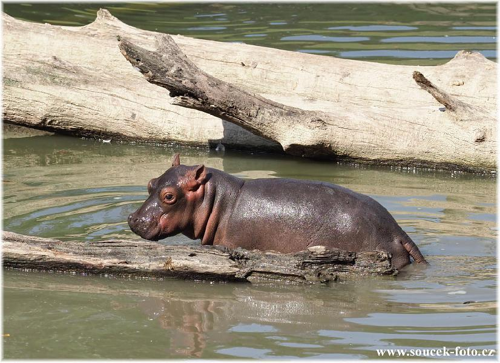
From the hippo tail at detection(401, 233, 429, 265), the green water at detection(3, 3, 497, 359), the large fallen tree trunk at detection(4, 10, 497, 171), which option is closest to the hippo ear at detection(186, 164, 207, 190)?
the green water at detection(3, 3, 497, 359)

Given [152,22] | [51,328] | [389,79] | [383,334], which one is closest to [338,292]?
[383,334]

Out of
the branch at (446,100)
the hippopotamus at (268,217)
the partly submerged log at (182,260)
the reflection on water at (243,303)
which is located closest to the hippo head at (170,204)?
the hippopotamus at (268,217)

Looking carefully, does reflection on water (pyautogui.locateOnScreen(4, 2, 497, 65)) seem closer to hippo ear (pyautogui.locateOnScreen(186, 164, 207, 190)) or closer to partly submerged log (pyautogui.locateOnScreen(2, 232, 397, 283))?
hippo ear (pyautogui.locateOnScreen(186, 164, 207, 190))

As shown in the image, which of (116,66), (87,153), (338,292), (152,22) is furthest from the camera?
(152,22)

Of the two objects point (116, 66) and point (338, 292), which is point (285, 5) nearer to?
point (116, 66)

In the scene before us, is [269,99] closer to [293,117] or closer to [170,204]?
[293,117]

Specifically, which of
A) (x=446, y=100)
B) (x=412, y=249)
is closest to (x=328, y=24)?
(x=446, y=100)

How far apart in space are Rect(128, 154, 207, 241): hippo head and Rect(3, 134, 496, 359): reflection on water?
18.3 inches

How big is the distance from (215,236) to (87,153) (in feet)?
14.0

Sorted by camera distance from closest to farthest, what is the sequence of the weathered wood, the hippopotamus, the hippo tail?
the hippopotamus, the hippo tail, the weathered wood

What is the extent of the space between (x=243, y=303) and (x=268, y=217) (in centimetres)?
91

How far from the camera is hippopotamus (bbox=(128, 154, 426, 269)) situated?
673cm

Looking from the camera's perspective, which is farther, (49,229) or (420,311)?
(49,229)

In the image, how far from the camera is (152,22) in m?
17.8
